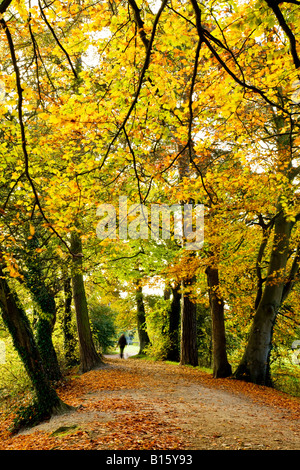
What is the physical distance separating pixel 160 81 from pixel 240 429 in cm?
525

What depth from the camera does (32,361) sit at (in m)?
6.59

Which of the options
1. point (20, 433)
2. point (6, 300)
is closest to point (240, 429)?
point (20, 433)

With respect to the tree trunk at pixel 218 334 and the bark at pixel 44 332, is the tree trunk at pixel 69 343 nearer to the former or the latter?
the bark at pixel 44 332

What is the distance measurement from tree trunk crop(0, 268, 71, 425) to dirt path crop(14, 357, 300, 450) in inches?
15.1

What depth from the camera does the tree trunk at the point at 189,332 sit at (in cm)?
1314

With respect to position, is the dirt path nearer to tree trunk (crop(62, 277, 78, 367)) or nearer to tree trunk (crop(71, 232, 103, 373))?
tree trunk (crop(71, 232, 103, 373))

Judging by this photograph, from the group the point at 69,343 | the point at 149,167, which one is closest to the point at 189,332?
the point at 69,343

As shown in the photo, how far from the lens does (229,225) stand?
9.09 m

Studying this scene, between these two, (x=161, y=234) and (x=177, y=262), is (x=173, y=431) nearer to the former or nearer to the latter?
(x=177, y=262)

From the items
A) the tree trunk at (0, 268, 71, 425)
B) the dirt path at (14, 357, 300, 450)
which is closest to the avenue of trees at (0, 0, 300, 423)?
the tree trunk at (0, 268, 71, 425)

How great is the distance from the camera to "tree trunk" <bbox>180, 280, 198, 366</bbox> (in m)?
13.1

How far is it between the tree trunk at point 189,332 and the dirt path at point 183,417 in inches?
115

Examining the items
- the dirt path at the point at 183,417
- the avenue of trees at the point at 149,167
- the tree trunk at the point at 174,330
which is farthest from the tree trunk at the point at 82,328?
the tree trunk at the point at 174,330

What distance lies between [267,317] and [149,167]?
602 cm
